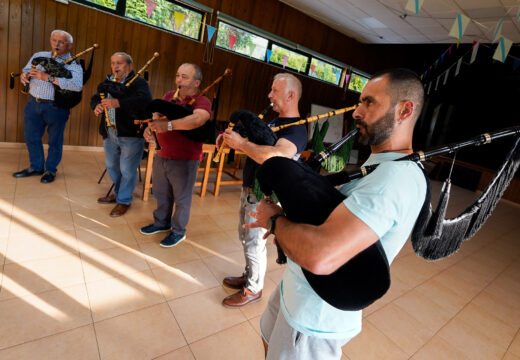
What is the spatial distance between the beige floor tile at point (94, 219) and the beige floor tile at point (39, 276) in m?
0.57

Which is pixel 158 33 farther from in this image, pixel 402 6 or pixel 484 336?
pixel 484 336

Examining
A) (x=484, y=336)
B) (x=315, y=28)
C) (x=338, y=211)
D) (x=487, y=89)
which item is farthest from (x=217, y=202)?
(x=487, y=89)

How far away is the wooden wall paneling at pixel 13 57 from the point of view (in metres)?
3.89

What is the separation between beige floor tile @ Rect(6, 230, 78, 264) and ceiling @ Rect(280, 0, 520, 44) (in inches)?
213

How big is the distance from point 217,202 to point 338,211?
10.8ft

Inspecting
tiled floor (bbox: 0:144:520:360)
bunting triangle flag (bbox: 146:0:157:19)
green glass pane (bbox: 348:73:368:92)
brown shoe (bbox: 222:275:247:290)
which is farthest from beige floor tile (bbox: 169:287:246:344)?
green glass pane (bbox: 348:73:368:92)

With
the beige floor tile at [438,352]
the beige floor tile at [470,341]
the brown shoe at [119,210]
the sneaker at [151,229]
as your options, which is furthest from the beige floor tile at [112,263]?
the beige floor tile at [470,341]

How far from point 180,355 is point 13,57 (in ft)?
15.8

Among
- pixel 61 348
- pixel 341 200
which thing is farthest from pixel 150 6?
pixel 341 200

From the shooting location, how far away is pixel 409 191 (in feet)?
2.24

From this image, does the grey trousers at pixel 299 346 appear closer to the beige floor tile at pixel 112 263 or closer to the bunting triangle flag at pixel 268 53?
the beige floor tile at pixel 112 263

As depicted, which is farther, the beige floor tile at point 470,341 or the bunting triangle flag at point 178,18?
the bunting triangle flag at point 178,18

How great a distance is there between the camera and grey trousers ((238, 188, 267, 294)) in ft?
6.13

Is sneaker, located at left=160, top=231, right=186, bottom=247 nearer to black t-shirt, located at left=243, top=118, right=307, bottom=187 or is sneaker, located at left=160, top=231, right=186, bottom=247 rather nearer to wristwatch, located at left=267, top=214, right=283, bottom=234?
black t-shirt, located at left=243, top=118, right=307, bottom=187
